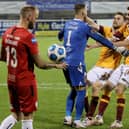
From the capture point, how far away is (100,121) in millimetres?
9531

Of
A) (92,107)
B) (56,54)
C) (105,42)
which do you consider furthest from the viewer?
(92,107)

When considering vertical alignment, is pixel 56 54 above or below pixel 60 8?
above

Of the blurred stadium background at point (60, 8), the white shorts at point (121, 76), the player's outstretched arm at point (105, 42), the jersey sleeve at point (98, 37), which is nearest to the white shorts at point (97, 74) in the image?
the white shorts at point (121, 76)

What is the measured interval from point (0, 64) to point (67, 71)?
1160 cm

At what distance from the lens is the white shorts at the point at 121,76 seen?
9.11 m

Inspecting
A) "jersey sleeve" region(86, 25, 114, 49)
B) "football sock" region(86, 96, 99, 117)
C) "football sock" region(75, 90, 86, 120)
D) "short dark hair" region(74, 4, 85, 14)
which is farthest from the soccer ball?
"football sock" region(86, 96, 99, 117)

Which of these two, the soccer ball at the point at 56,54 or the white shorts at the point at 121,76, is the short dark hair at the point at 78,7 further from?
the soccer ball at the point at 56,54

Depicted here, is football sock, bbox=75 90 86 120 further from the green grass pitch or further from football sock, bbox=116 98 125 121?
football sock, bbox=116 98 125 121

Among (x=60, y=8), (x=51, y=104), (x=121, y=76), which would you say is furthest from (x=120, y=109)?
(x=60, y=8)

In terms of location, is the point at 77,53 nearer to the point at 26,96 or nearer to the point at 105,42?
the point at 105,42

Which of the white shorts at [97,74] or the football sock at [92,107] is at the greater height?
the white shorts at [97,74]

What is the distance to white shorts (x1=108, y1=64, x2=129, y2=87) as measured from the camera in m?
9.11

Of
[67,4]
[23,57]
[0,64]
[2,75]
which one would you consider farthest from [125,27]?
[67,4]

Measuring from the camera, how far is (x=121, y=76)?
30.1 ft
